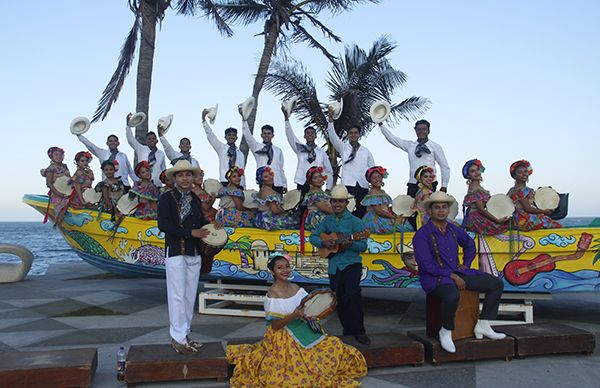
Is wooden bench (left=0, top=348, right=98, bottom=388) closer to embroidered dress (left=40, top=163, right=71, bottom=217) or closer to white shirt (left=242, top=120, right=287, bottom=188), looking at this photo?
embroidered dress (left=40, top=163, right=71, bottom=217)

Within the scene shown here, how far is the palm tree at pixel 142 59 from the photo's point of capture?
1128cm

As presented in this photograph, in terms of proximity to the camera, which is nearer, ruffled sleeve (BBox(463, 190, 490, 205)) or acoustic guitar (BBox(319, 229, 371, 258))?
acoustic guitar (BBox(319, 229, 371, 258))

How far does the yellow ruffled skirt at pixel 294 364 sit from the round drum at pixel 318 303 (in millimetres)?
202

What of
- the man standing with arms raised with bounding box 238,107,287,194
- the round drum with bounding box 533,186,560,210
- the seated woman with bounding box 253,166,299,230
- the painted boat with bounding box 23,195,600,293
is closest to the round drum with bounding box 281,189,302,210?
the seated woman with bounding box 253,166,299,230

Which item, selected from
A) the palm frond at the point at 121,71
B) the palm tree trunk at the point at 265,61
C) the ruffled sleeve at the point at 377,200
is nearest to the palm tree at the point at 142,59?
the palm frond at the point at 121,71

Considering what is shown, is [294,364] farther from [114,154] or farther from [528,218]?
[114,154]

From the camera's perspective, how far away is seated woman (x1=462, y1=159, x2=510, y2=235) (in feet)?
19.2

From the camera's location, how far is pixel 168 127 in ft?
27.2

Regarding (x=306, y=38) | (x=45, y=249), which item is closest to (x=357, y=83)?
(x=306, y=38)

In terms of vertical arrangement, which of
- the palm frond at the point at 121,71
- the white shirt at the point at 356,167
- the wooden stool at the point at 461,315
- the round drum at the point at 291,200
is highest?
the palm frond at the point at 121,71

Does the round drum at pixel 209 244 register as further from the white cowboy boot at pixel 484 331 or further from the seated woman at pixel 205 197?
the white cowboy boot at pixel 484 331

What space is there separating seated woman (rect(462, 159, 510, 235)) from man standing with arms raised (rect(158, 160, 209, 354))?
3135 mm

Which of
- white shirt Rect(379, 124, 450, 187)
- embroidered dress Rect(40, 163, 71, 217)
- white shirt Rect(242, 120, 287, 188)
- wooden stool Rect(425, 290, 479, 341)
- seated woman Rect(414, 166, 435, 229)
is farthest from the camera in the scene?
white shirt Rect(242, 120, 287, 188)

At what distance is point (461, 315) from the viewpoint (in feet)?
14.5
